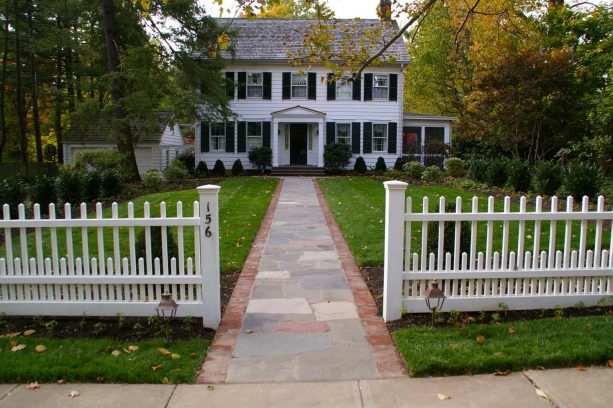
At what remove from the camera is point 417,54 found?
113 ft

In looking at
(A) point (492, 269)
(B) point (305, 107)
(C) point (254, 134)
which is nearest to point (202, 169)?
(C) point (254, 134)

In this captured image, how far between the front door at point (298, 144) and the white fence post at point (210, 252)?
72.1ft

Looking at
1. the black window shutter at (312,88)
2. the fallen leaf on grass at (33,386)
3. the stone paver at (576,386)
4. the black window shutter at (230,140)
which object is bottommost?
the fallen leaf on grass at (33,386)

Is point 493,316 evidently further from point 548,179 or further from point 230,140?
point 230,140

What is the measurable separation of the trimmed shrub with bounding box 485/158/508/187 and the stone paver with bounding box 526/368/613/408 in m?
13.4

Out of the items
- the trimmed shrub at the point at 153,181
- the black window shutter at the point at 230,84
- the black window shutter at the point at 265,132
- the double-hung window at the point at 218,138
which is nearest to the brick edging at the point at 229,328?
the trimmed shrub at the point at 153,181

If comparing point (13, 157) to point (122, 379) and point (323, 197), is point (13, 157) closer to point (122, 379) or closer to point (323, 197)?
point (323, 197)

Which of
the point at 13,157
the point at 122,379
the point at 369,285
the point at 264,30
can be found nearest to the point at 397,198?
the point at 369,285

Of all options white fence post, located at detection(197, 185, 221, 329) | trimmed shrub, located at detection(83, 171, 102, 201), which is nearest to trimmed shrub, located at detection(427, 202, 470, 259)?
white fence post, located at detection(197, 185, 221, 329)

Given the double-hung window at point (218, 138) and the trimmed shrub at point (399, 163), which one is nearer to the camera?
the trimmed shrub at point (399, 163)

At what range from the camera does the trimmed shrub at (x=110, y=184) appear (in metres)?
15.6

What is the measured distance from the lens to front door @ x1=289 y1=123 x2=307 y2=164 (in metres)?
26.7

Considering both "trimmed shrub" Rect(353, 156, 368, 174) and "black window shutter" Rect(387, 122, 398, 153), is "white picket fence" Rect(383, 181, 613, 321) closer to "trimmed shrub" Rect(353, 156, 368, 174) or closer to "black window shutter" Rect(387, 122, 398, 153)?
"trimmed shrub" Rect(353, 156, 368, 174)

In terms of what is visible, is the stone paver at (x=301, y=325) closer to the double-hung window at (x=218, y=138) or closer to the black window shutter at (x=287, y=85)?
the double-hung window at (x=218, y=138)
